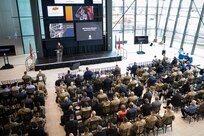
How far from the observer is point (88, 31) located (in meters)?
17.6

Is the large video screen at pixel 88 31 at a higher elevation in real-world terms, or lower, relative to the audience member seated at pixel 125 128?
higher

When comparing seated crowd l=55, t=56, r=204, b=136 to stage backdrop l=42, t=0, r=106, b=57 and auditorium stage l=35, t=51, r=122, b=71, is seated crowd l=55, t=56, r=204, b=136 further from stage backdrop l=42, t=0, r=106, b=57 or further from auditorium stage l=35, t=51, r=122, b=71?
stage backdrop l=42, t=0, r=106, b=57

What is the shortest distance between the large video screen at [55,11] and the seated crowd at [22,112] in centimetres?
690

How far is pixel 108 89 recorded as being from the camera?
11.0 meters

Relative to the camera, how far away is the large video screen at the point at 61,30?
1661 centimetres

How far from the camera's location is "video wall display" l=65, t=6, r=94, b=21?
54.5ft

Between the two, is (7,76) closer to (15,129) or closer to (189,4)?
(15,129)

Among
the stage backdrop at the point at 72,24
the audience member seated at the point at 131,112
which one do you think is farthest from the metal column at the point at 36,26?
the audience member seated at the point at 131,112

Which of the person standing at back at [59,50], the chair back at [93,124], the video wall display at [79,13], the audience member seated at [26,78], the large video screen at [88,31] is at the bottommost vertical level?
the chair back at [93,124]

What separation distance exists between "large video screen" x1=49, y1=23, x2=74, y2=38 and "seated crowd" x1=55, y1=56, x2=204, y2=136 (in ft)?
19.6

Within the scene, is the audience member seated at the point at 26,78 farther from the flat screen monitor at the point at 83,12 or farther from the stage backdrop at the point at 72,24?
the flat screen monitor at the point at 83,12

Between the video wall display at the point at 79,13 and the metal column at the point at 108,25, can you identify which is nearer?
the video wall display at the point at 79,13

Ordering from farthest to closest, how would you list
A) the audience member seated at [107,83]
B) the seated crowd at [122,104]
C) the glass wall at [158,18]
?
1. the glass wall at [158,18]
2. the audience member seated at [107,83]
3. the seated crowd at [122,104]

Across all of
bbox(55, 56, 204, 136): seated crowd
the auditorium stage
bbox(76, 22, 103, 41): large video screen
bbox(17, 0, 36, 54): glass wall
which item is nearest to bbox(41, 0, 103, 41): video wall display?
bbox(76, 22, 103, 41): large video screen
